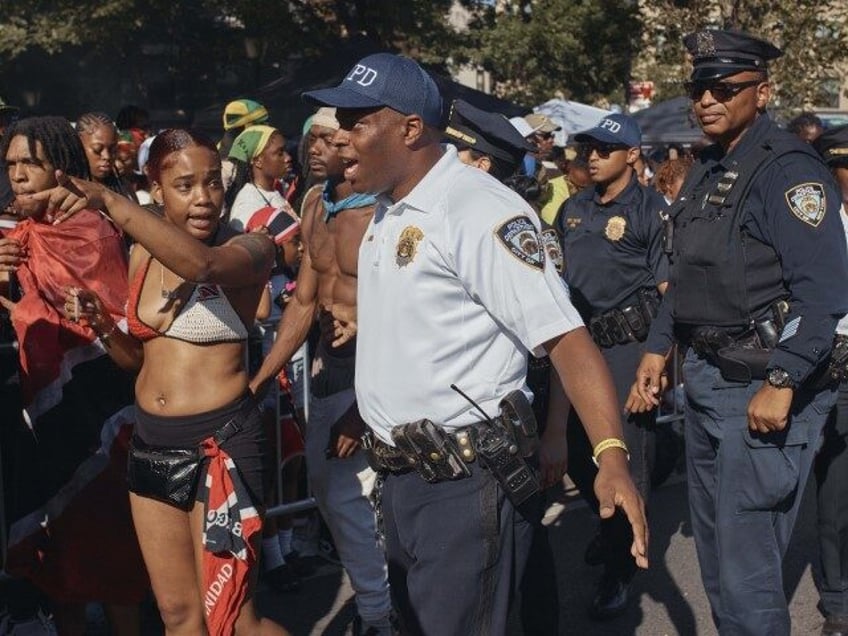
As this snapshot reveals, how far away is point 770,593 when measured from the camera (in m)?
3.87

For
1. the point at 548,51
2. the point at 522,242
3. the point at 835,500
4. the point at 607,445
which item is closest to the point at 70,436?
the point at 522,242

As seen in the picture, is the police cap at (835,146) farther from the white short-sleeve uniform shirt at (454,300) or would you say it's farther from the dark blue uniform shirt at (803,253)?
the white short-sleeve uniform shirt at (454,300)

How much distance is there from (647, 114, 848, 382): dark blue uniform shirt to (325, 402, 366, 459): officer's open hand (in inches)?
63.4

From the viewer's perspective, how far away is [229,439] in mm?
3850

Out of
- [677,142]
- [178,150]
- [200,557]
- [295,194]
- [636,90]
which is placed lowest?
[636,90]

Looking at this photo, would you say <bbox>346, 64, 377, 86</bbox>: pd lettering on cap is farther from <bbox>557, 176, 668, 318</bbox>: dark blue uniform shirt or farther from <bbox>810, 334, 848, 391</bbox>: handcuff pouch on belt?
<bbox>557, 176, 668, 318</bbox>: dark blue uniform shirt

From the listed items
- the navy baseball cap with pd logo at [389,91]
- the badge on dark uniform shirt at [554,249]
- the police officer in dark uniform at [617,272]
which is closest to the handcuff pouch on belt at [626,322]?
the police officer in dark uniform at [617,272]

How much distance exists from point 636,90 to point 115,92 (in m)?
13.4

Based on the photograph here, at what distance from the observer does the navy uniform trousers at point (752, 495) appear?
3857 millimetres

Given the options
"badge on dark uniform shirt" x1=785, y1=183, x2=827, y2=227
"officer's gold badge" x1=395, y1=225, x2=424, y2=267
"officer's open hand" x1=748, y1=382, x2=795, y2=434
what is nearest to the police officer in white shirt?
"officer's gold badge" x1=395, y1=225, x2=424, y2=267

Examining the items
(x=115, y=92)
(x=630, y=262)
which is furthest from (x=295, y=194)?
(x=115, y=92)

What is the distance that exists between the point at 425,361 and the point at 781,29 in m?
13.1

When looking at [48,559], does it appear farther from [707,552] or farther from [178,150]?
[707,552]

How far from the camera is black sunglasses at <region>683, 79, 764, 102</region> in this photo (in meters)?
4.02
